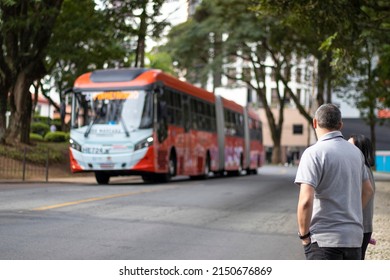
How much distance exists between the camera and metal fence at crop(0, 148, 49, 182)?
24938mm

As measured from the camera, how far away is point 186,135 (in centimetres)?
2758

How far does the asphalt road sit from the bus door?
23.0ft

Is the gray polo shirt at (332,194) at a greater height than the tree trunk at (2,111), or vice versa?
the tree trunk at (2,111)

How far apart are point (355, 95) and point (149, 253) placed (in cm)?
4348

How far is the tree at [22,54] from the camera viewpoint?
27.4m

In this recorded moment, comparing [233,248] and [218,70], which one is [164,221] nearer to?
[233,248]

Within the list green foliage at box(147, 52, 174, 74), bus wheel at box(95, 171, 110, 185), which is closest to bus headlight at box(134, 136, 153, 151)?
bus wheel at box(95, 171, 110, 185)

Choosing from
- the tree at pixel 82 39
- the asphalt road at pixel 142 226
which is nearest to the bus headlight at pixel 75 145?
the tree at pixel 82 39

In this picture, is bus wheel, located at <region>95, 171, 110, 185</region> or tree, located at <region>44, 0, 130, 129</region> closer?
bus wheel, located at <region>95, 171, 110, 185</region>

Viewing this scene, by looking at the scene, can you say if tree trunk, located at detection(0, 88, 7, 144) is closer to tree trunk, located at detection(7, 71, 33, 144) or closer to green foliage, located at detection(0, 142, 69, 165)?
green foliage, located at detection(0, 142, 69, 165)

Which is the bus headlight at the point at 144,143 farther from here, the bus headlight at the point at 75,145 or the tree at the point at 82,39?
the tree at the point at 82,39

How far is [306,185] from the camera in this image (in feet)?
16.2

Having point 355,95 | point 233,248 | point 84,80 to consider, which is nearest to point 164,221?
point 233,248

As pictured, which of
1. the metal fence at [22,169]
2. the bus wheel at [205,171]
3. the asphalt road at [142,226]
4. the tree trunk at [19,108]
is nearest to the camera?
the asphalt road at [142,226]
